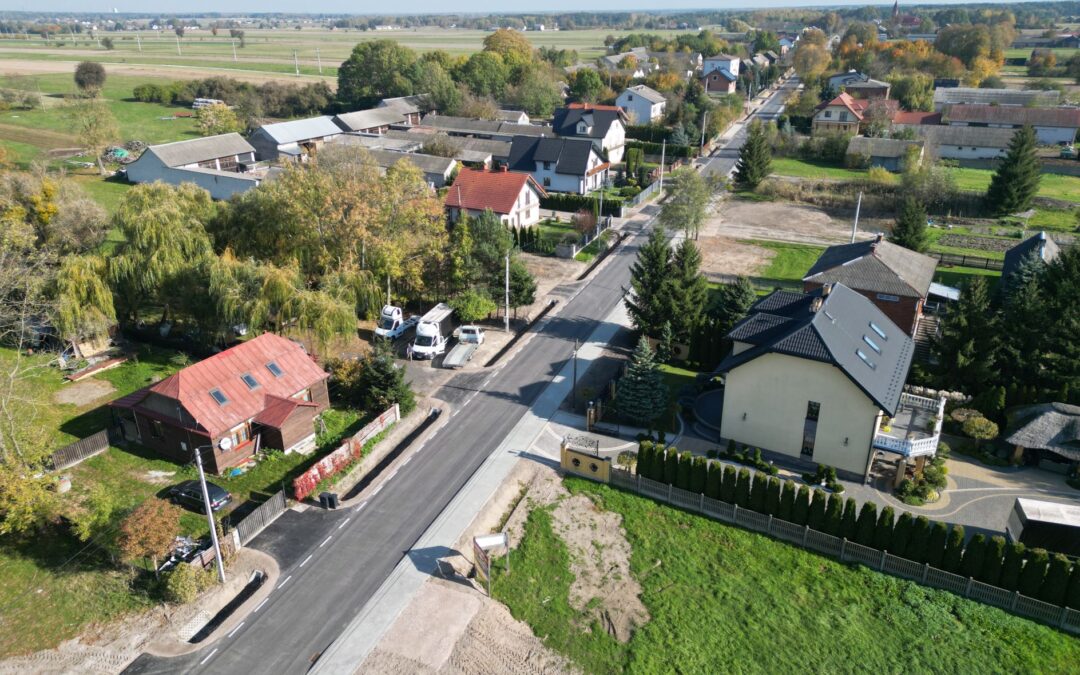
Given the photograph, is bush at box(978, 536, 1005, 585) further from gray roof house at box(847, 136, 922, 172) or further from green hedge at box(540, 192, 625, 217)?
gray roof house at box(847, 136, 922, 172)

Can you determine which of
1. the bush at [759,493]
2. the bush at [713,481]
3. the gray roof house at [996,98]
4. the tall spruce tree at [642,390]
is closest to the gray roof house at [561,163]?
the tall spruce tree at [642,390]

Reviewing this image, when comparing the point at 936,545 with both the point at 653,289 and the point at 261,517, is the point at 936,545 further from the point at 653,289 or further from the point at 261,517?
the point at 261,517

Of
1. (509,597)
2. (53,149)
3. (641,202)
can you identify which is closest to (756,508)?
(509,597)

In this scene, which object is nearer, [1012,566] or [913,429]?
[1012,566]

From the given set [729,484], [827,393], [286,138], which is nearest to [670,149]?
[286,138]

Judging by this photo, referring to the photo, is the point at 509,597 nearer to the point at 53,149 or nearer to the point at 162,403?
the point at 162,403

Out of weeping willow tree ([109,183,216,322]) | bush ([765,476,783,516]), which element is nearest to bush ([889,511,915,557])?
bush ([765,476,783,516])
